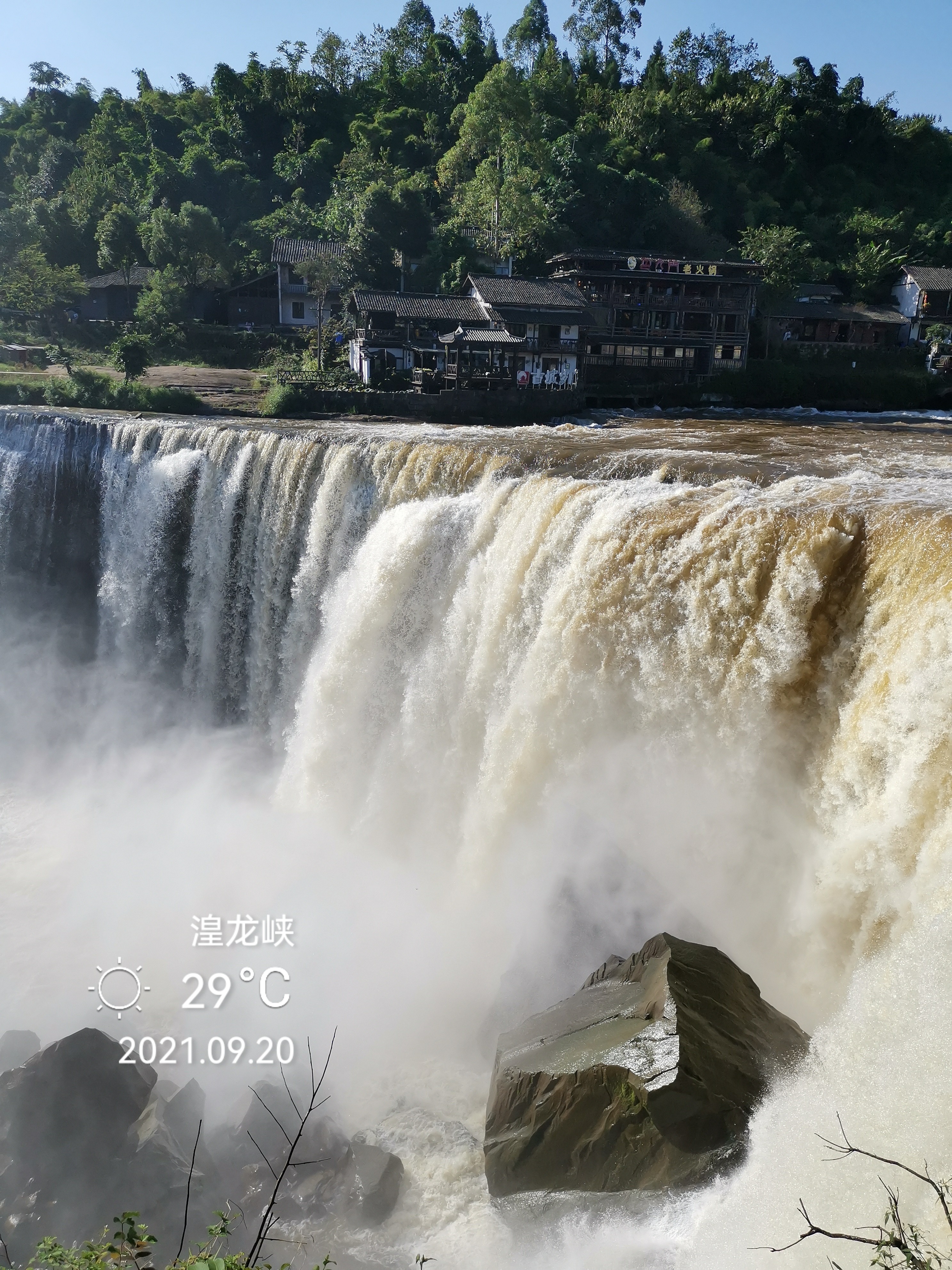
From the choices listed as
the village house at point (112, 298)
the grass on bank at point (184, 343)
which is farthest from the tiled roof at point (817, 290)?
the village house at point (112, 298)

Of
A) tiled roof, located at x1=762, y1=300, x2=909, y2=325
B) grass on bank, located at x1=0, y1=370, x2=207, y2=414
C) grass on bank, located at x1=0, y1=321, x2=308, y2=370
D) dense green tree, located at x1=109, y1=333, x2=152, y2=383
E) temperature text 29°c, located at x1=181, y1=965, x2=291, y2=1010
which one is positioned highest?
tiled roof, located at x1=762, y1=300, x2=909, y2=325

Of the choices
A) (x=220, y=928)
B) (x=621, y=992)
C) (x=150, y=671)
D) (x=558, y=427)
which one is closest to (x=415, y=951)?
(x=220, y=928)

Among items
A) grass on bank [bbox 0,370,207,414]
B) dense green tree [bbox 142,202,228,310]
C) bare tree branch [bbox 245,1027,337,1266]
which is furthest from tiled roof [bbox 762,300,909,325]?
bare tree branch [bbox 245,1027,337,1266]

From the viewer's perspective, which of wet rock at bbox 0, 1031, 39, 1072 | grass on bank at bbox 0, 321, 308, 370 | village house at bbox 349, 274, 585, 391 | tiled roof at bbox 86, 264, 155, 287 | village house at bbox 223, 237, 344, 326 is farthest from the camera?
tiled roof at bbox 86, 264, 155, 287

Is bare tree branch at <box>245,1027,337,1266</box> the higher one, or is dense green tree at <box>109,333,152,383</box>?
dense green tree at <box>109,333,152,383</box>

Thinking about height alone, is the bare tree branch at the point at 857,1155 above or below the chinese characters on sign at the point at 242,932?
above

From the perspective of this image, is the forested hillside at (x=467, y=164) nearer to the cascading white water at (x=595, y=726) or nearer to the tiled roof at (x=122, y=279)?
the tiled roof at (x=122, y=279)

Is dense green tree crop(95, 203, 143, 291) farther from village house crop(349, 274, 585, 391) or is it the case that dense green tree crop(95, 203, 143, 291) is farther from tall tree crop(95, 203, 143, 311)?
village house crop(349, 274, 585, 391)
